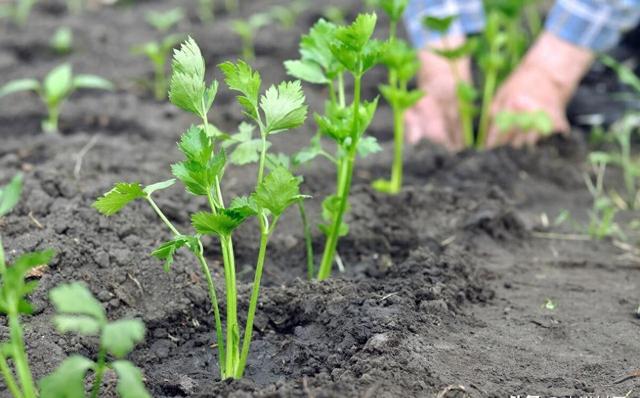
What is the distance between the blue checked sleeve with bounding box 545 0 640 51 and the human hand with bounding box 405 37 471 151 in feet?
1.50

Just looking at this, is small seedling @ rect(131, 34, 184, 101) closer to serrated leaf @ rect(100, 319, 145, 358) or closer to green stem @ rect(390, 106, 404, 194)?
green stem @ rect(390, 106, 404, 194)

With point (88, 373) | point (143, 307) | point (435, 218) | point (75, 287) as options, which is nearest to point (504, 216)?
point (435, 218)

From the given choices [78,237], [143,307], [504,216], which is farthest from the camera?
[504,216]

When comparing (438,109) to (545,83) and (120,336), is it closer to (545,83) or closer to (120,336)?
(545,83)

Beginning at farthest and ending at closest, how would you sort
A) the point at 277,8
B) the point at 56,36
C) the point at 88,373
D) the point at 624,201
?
the point at 277,8 < the point at 56,36 < the point at 624,201 < the point at 88,373

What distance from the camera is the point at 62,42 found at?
4477 mm

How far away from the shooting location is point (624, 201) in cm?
317

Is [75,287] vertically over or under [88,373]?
over

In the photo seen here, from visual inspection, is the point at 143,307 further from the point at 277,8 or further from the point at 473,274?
the point at 277,8

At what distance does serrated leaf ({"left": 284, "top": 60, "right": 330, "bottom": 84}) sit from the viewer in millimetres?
2137

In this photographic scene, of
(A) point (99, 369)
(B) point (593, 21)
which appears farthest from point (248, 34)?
(A) point (99, 369)

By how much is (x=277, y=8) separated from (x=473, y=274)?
11.0ft

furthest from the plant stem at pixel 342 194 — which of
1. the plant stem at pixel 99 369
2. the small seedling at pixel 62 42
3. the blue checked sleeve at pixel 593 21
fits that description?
the small seedling at pixel 62 42

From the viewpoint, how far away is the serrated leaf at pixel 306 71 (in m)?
2.14
